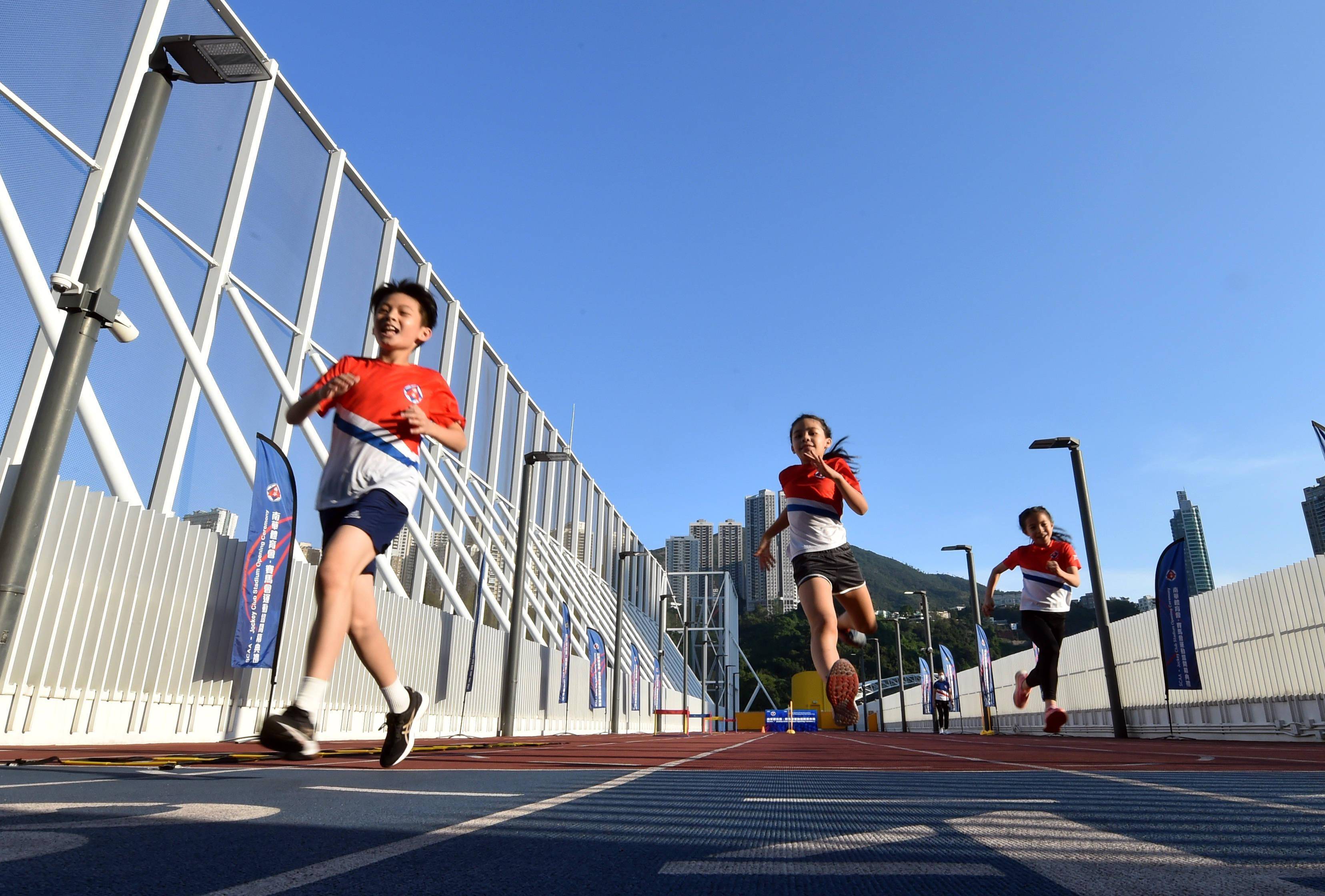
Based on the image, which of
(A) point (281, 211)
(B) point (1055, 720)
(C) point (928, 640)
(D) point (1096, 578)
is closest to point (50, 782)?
(B) point (1055, 720)

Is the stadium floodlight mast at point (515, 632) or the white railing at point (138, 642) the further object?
the stadium floodlight mast at point (515, 632)

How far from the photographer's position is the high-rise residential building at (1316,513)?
3008 cm

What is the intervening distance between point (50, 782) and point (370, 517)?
4.26 feet

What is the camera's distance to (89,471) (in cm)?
888

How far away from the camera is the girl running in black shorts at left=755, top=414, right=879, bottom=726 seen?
5.10 m

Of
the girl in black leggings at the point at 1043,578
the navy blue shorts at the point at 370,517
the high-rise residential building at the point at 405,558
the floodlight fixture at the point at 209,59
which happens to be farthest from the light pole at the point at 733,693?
the navy blue shorts at the point at 370,517

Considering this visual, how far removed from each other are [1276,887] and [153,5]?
14.2 meters

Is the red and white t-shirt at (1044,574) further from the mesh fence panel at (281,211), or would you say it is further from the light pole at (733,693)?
the light pole at (733,693)

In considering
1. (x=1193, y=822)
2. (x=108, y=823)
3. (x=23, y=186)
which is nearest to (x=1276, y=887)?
(x=1193, y=822)

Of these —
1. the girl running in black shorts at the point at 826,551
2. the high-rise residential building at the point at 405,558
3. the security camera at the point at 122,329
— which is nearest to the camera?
the girl running in black shorts at the point at 826,551

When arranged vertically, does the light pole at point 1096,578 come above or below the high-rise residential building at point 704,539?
below

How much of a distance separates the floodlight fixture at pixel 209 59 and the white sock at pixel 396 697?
14.4 feet

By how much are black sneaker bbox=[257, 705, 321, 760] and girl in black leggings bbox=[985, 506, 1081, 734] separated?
6.50m

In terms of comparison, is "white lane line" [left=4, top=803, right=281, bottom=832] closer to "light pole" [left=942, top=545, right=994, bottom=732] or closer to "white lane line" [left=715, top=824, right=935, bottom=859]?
"white lane line" [left=715, top=824, right=935, bottom=859]
